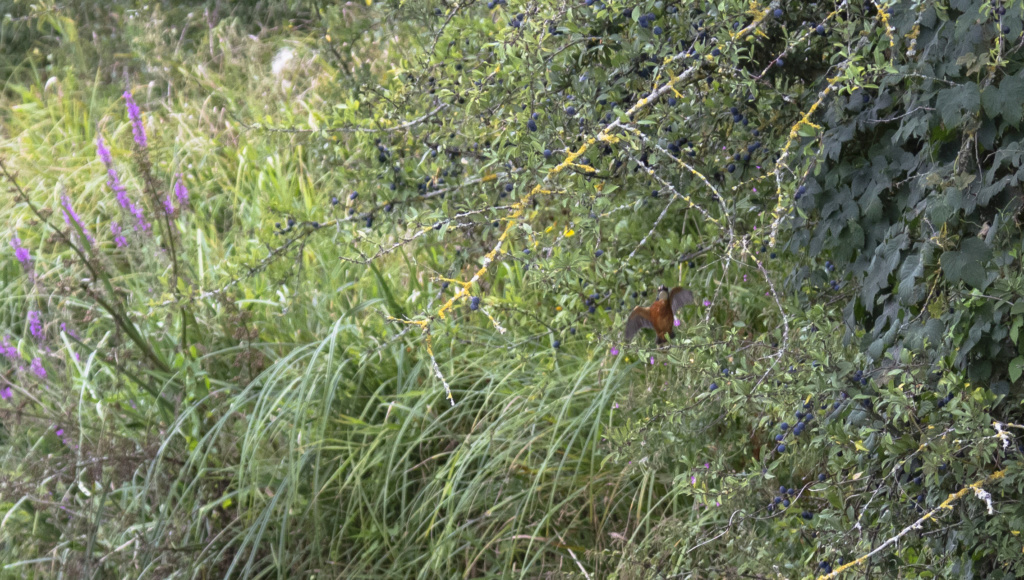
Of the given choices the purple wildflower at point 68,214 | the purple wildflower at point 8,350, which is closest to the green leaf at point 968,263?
the purple wildflower at point 68,214

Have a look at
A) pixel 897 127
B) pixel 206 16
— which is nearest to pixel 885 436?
pixel 897 127

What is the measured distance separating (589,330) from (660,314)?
808 mm

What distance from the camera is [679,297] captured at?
2.06m

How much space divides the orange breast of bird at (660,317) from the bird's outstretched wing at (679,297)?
0.05 feet

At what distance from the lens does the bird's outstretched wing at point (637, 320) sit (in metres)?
2.06

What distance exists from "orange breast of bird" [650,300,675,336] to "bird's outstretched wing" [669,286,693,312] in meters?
0.01

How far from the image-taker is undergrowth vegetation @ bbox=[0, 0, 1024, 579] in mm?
1478

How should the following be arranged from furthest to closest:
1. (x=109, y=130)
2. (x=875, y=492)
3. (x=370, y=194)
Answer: (x=109, y=130) < (x=370, y=194) < (x=875, y=492)

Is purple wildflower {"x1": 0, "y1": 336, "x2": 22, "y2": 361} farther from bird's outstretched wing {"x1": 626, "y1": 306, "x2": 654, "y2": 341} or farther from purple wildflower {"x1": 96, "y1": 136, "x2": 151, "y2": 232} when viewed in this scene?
bird's outstretched wing {"x1": 626, "y1": 306, "x2": 654, "y2": 341}

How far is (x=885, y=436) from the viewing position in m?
1.43

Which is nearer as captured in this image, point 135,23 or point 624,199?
point 624,199

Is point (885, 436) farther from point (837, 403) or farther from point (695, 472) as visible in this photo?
point (695, 472)

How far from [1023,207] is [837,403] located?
0.40 meters

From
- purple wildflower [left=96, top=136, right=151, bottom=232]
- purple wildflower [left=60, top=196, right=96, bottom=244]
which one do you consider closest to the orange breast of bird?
purple wildflower [left=60, top=196, right=96, bottom=244]
